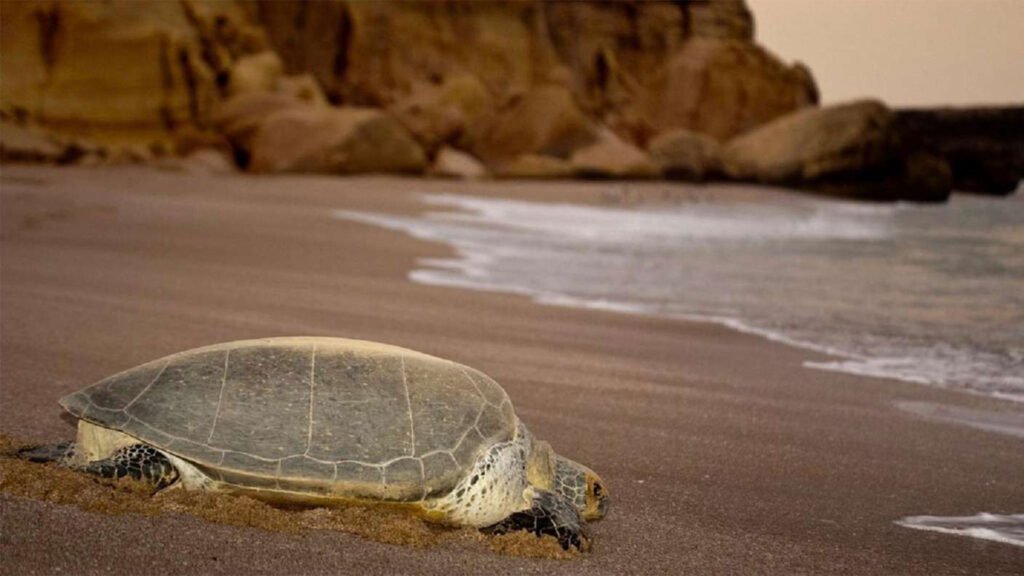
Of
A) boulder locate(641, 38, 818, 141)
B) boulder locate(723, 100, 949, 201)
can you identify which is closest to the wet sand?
boulder locate(723, 100, 949, 201)

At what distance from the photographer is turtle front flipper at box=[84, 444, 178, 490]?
2.77 m

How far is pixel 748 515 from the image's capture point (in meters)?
3.18

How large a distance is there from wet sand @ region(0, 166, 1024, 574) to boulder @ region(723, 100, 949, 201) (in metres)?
30.0

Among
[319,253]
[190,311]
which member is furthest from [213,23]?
[190,311]

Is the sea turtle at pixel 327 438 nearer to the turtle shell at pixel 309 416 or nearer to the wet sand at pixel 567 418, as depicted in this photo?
the turtle shell at pixel 309 416

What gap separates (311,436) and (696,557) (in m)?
1.13

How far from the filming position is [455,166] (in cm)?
3225

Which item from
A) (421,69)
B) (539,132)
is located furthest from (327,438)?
(421,69)

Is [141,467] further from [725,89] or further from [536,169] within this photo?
[725,89]

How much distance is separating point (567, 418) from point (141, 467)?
1908mm

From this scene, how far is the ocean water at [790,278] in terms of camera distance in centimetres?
620

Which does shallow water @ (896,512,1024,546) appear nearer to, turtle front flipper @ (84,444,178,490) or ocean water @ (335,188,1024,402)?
ocean water @ (335,188,1024,402)

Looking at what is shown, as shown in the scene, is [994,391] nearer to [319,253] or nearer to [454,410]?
[454,410]

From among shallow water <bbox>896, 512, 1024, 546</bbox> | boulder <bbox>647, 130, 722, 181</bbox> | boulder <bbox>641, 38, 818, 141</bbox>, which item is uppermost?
boulder <bbox>641, 38, 818, 141</bbox>
